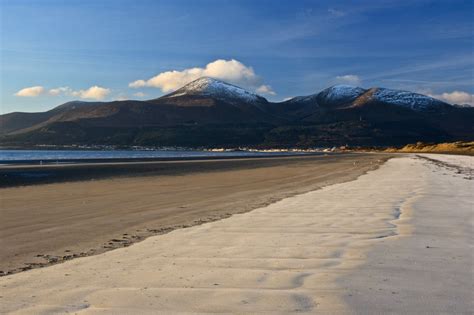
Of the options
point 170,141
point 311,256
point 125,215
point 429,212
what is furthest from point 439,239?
point 170,141

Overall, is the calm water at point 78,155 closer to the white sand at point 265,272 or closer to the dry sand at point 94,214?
the dry sand at point 94,214

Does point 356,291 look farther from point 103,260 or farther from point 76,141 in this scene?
point 76,141

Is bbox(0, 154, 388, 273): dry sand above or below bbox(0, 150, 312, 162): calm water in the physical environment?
below

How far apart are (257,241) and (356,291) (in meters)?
3.40

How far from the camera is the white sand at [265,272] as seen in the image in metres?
5.21

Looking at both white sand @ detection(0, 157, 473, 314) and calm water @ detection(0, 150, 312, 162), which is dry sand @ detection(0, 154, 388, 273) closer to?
white sand @ detection(0, 157, 473, 314)

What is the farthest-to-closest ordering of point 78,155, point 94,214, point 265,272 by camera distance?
point 78,155 → point 94,214 → point 265,272

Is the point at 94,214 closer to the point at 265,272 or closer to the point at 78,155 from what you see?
the point at 265,272

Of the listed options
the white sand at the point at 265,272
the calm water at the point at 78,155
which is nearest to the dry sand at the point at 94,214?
the white sand at the point at 265,272

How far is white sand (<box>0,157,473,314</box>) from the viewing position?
5207mm

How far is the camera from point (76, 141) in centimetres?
19312

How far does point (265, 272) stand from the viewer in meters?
6.47

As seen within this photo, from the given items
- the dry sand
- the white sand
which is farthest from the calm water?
the white sand

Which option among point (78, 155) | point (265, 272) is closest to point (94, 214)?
point (265, 272)
